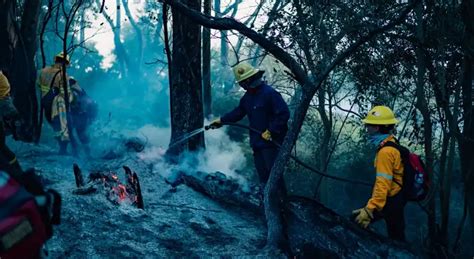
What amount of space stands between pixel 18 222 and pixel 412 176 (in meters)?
3.66

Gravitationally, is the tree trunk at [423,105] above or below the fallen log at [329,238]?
above

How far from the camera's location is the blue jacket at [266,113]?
6.03m

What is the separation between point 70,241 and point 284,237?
200 cm

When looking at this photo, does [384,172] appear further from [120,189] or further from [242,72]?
[120,189]

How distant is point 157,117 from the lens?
70.0 feet

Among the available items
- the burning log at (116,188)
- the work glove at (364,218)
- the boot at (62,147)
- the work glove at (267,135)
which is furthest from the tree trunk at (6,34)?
the work glove at (364,218)

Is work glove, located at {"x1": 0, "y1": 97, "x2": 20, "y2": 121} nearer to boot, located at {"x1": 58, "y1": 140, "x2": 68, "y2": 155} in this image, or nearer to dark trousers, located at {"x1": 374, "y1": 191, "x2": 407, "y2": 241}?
boot, located at {"x1": 58, "y1": 140, "x2": 68, "y2": 155}

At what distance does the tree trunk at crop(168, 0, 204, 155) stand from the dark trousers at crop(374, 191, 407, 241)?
4.39 m

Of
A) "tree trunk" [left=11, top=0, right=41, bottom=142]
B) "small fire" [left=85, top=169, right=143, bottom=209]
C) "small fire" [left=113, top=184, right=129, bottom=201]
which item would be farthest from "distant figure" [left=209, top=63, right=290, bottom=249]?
"tree trunk" [left=11, top=0, right=41, bottom=142]

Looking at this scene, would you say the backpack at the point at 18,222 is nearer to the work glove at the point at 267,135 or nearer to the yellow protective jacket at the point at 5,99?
the yellow protective jacket at the point at 5,99

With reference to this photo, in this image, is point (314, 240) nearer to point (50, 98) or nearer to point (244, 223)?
point (244, 223)

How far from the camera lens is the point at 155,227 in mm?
4914

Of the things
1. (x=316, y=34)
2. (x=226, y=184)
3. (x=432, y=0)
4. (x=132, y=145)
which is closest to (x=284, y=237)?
(x=226, y=184)

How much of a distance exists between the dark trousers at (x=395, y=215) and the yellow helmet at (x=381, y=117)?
0.71m
